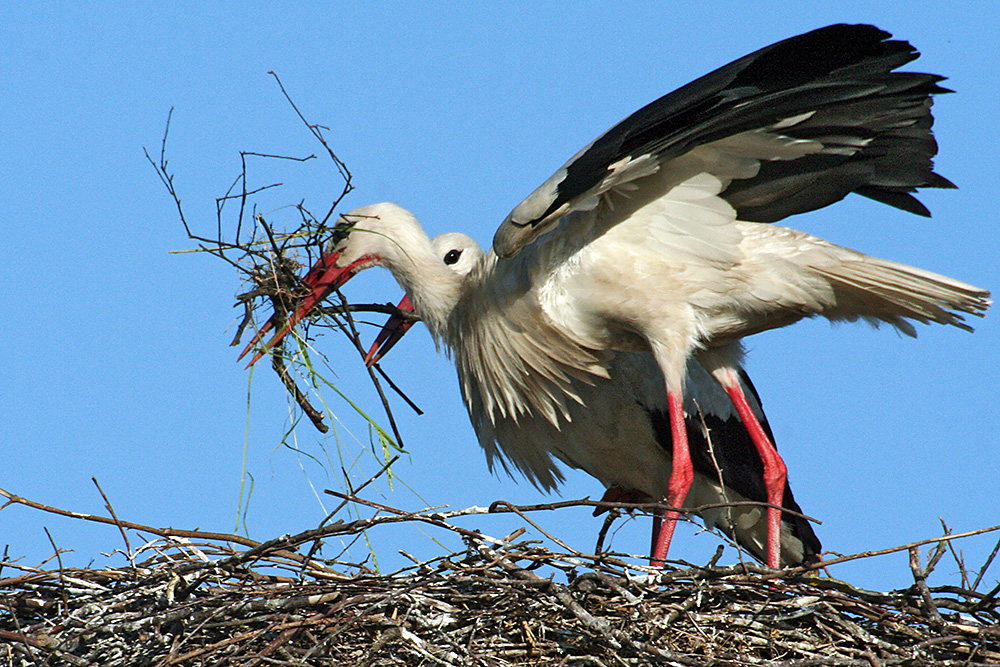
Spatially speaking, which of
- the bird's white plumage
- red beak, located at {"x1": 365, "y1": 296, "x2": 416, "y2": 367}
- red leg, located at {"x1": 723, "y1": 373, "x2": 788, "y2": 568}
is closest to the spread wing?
red leg, located at {"x1": 723, "y1": 373, "x2": 788, "y2": 568}

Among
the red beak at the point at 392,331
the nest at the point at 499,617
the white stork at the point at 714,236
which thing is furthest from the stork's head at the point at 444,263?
the nest at the point at 499,617

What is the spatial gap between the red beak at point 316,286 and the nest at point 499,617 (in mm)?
1198

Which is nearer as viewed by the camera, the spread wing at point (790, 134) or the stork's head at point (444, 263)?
the spread wing at point (790, 134)

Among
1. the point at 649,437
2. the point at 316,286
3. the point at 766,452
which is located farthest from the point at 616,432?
the point at 316,286

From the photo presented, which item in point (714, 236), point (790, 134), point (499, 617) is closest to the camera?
point (499, 617)

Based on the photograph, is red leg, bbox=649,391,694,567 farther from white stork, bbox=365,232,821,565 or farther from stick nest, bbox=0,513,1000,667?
stick nest, bbox=0,513,1000,667

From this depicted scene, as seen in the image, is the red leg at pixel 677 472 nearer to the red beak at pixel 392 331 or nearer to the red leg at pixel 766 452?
the red leg at pixel 766 452

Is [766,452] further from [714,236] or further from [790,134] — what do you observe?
[790,134]

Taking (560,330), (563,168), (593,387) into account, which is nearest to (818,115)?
(563,168)

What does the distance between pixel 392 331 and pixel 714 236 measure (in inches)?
56.5

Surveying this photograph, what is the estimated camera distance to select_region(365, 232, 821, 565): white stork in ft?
15.7

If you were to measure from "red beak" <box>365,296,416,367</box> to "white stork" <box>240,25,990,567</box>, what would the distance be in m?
0.42

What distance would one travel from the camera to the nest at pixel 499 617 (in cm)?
325

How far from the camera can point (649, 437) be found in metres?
4.90
